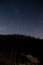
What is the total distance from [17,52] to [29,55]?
1062mm

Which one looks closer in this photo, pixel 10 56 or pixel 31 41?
pixel 10 56

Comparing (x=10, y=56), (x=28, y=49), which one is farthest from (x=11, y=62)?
(x=28, y=49)

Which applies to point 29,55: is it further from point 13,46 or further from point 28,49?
point 13,46

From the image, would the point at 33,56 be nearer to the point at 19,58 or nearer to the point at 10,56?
the point at 19,58

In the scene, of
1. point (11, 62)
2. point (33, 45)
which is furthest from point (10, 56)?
point (33, 45)

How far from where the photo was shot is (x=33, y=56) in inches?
436

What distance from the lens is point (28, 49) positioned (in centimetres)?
1102

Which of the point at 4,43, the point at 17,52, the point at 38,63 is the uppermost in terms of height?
the point at 4,43

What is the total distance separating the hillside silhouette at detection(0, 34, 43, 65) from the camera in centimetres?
1005

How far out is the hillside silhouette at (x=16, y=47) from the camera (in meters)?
10.0

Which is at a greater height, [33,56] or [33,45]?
[33,45]

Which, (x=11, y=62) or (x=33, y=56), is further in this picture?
(x=33, y=56)

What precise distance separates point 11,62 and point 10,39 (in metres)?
1.71

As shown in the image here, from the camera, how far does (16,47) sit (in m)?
10.2
